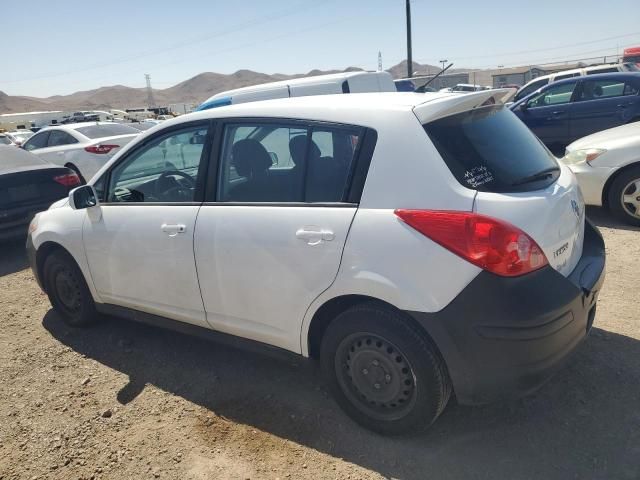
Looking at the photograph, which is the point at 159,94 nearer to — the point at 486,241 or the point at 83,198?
the point at 83,198

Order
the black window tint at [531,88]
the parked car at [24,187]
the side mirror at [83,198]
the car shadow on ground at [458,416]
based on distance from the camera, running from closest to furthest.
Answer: the car shadow on ground at [458,416] < the side mirror at [83,198] < the parked car at [24,187] < the black window tint at [531,88]

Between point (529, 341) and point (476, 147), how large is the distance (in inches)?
36.7

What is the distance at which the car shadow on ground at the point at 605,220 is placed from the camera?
549cm

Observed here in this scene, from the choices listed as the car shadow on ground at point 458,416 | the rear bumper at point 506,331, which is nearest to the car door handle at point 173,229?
the car shadow on ground at point 458,416

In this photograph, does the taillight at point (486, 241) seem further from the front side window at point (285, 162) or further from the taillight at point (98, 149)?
the taillight at point (98, 149)

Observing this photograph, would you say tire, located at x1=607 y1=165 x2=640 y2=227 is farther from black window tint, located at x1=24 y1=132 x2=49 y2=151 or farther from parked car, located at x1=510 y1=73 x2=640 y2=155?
black window tint, located at x1=24 y1=132 x2=49 y2=151

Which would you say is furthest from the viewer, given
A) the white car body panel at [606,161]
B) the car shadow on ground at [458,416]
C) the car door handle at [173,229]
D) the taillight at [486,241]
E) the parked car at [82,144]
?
the parked car at [82,144]

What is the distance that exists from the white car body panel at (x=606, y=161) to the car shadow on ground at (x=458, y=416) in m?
2.78

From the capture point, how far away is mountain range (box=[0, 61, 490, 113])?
406 ft

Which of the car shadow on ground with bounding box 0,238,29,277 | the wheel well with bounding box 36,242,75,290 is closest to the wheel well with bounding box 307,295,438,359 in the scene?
the wheel well with bounding box 36,242,75,290

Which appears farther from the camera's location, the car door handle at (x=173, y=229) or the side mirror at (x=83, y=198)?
the side mirror at (x=83, y=198)

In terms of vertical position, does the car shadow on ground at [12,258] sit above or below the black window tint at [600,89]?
below

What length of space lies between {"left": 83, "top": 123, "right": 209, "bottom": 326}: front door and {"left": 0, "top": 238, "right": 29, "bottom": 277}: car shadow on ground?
10.2 feet

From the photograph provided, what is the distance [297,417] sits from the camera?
9.21 ft
